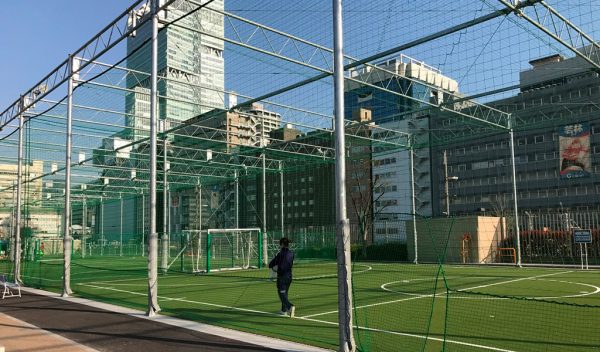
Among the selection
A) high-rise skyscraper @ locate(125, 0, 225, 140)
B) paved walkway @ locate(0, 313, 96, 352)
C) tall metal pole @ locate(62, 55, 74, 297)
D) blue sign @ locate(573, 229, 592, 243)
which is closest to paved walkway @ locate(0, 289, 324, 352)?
paved walkway @ locate(0, 313, 96, 352)

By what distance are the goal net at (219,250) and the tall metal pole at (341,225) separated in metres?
19.8

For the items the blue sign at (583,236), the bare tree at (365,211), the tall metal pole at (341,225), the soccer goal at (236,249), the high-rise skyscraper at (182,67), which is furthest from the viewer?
the soccer goal at (236,249)

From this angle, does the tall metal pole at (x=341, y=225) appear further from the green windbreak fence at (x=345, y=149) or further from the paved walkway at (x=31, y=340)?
the paved walkway at (x=31, y=340)

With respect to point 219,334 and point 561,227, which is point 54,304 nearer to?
point 219,334

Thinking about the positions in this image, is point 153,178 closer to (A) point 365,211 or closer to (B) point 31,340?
(B) point 31,340

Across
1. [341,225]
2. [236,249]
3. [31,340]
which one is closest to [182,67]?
[236,249]

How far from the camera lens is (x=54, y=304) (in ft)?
47.4

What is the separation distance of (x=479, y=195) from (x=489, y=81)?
267 feet

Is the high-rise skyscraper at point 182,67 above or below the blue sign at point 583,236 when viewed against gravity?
above

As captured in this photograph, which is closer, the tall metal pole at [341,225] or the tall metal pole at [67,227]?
the tall metal pole at [341,225]

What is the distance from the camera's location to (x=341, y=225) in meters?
8.07

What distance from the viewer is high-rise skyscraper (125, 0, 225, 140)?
17.6 metres

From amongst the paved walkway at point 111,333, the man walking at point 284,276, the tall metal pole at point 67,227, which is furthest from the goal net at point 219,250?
the man walking at point 284,276

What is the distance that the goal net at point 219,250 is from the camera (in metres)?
28.1
